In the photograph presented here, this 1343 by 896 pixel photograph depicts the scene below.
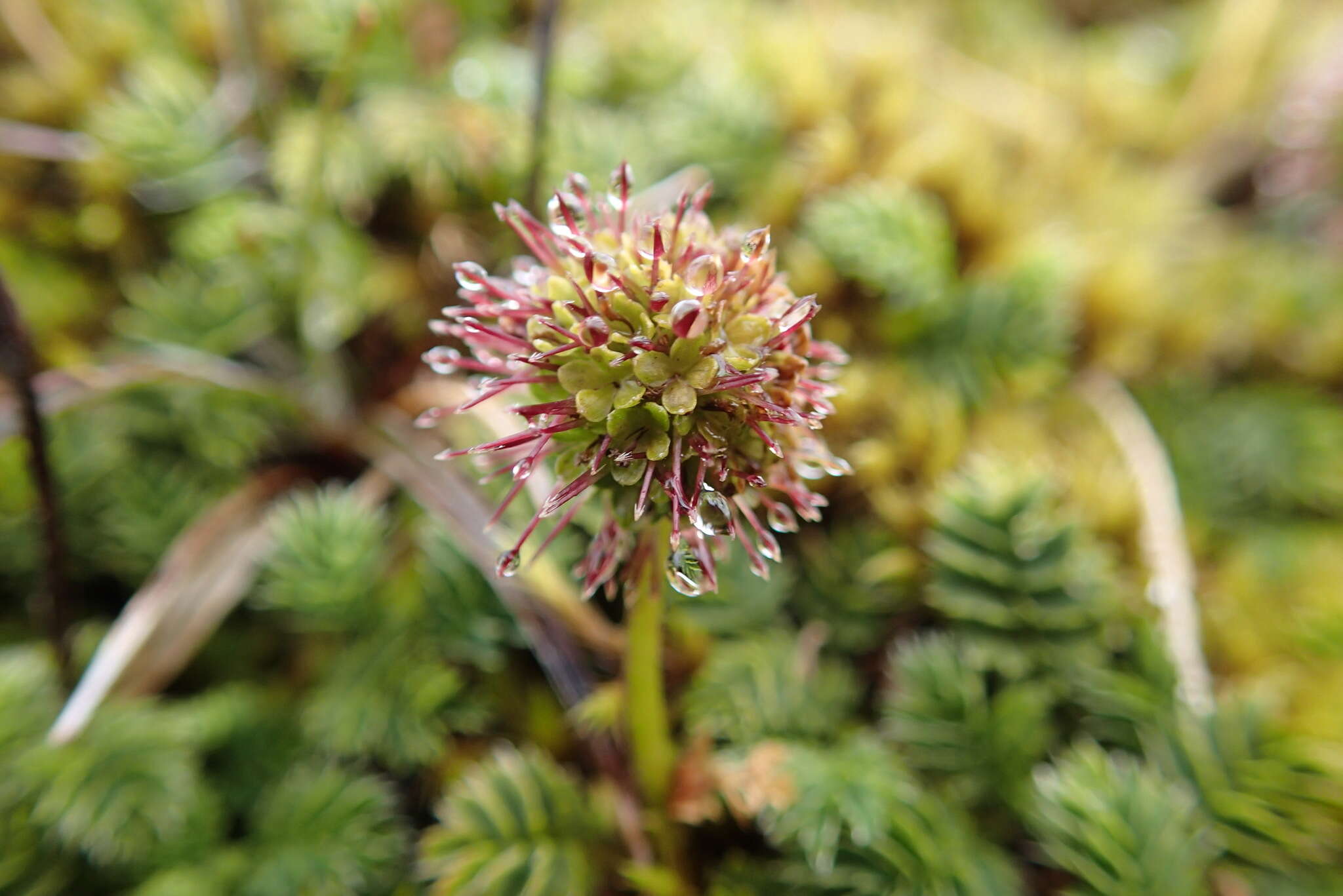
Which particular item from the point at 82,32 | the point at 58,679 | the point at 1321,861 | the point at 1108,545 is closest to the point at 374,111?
the point at 82,32

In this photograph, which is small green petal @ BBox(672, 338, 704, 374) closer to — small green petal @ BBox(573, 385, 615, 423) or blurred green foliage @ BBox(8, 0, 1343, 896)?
small green petal @ BBox(573, 385, 615, 423)

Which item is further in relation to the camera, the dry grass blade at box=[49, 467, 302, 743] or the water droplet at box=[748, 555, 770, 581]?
the dry grass blade at box=[49, 467, 302, 743]

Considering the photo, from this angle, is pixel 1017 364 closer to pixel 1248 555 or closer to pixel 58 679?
pixel 1248 555

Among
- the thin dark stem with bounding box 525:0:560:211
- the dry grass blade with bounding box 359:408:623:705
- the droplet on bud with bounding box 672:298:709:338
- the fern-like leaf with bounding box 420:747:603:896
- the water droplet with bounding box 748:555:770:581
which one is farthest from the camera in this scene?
the thin dark stem with bounding box 525:0:560:211

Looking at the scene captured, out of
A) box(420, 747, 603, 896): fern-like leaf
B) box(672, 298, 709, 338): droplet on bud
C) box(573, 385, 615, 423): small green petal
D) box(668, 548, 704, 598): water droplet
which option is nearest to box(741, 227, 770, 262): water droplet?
box(672, 298, 709, 338): droplet on bud

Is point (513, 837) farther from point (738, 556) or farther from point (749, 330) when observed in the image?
point (749, 330)

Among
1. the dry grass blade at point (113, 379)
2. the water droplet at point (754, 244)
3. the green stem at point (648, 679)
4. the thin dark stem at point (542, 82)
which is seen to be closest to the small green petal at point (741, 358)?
the water droplet at point (754, 244)

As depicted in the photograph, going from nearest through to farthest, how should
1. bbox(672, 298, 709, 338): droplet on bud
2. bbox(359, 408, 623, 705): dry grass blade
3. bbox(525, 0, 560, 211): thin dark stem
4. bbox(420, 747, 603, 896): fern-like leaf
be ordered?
bbox(672, 298, 709, 338): droplet on bud
bbox(420, 747, 603, 896): fern-like leaf
bbox(359, 408, 623, 705): dry grass blade
bbox(525, 0, 560, 211): thin dark stem
